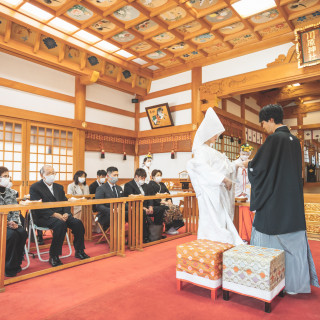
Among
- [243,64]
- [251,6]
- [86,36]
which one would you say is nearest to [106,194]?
[86,36]

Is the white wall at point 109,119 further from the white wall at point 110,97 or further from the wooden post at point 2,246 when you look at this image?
the wooden post at point 2,246

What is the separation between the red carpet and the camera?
2.01 m

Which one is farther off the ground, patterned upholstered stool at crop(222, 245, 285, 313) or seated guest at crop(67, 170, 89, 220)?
seated guest at crop(67, 170, 89, 220)

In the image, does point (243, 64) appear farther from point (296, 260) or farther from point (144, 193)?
point (296, 260)

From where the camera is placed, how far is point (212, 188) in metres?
2.83

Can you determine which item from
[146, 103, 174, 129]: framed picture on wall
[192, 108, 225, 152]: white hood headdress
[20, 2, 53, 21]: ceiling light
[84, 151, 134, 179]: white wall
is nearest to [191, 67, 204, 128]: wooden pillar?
[146, 103, 174, 129]: framed picture on wall

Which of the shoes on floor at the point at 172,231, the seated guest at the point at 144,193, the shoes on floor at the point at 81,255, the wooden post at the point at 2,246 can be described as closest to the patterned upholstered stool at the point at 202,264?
the shoes on floor at the point at 81,255

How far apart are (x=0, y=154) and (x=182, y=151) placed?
14.6ft

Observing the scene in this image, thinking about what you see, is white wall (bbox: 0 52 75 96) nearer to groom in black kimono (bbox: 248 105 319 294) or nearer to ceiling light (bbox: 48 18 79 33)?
ceiling light (bbox: 48 18 79 33)

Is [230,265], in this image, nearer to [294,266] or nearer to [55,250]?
[294,266]

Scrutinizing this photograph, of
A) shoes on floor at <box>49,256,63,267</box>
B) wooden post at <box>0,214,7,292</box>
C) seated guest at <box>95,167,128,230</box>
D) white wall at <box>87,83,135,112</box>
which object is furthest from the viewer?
white wall at <box>87,83,135,112</box>

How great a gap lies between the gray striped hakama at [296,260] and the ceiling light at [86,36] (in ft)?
18.7

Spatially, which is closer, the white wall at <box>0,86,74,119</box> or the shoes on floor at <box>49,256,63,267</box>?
the shoes on floor at <box>49,256,63,267</box>

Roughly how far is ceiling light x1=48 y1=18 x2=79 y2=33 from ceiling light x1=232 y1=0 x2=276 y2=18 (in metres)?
3.28
